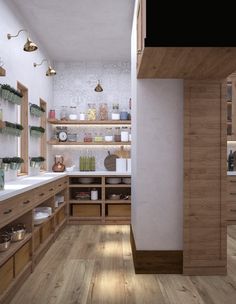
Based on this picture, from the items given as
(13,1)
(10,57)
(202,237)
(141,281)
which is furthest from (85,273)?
(13,1)

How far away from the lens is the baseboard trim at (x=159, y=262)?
375 cm

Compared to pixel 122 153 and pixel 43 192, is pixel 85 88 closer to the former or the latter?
pixel 122 153

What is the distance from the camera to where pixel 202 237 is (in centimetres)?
374

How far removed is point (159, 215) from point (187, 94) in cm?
128

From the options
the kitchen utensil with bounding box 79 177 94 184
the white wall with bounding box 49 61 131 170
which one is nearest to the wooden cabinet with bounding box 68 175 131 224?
the kitchen utensil with bounding box 79 177 94 184

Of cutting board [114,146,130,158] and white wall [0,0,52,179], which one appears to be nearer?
white wall [0,0,52,179]

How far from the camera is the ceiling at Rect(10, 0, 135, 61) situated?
475cm

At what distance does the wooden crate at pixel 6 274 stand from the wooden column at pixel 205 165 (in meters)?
1.71

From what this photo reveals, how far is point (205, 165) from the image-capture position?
376 cm

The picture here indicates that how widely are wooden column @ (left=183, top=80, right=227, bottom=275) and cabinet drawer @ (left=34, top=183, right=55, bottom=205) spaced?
163 centimetres

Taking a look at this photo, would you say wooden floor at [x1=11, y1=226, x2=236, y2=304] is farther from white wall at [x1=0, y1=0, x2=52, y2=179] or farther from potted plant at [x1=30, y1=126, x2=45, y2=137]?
potted plant at [x1=30, y1=126, x2=45, y2=137]

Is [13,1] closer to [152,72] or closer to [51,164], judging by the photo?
[152,72]

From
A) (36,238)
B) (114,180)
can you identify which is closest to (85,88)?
(114,180)

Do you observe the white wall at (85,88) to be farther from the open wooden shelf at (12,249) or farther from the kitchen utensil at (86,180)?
the open wooden shelf at (12,249)
